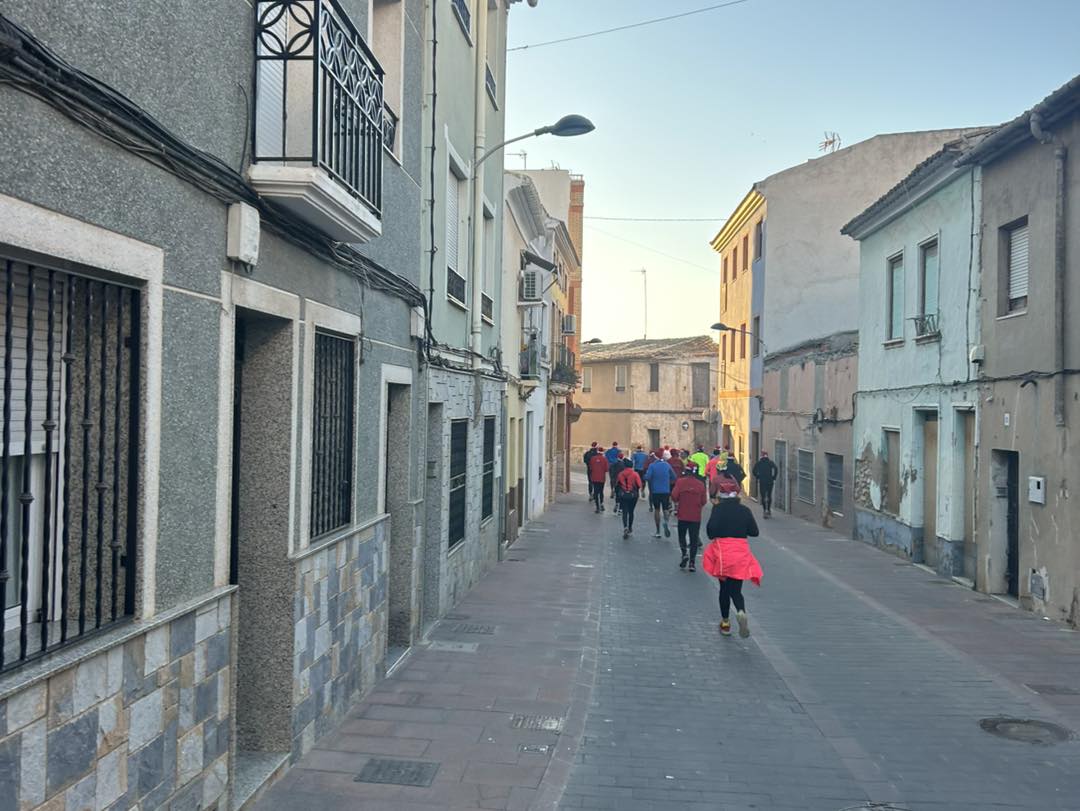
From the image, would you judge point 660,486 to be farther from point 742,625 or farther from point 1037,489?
point 742,625

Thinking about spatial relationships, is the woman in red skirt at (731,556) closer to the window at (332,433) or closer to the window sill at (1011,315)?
the window at (332,433)

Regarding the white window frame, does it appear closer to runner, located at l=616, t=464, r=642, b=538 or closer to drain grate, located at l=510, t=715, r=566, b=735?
drain grate, located at l=510, t=715, r=566, b=735

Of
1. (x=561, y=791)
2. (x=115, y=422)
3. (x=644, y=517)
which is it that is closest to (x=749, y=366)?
(x=644, y=517)

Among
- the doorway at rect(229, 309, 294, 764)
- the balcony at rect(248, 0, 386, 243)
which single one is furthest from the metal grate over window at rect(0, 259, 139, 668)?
the doorway at rect(229, 309, 294, 764)

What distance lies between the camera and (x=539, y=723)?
6824 millimetres

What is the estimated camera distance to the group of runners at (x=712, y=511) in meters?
9.57

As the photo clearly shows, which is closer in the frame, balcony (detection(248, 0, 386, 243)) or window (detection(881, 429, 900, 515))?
balcony (detection(248, 0, 386, 243))

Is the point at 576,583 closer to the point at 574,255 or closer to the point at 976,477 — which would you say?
the point at 976,477

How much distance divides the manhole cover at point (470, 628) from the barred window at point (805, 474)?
14.8 metres

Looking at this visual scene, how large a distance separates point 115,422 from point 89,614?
2.48 ft

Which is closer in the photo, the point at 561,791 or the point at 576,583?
the point at 561,791

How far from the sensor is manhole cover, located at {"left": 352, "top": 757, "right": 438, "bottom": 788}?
Result: 5.63m

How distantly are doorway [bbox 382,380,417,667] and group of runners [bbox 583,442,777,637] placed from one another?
3.00 m

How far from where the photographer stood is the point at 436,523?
9953 millimetres
